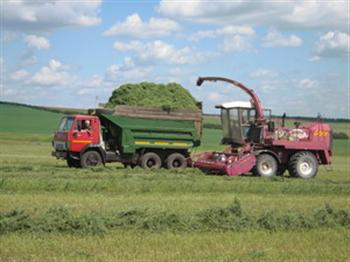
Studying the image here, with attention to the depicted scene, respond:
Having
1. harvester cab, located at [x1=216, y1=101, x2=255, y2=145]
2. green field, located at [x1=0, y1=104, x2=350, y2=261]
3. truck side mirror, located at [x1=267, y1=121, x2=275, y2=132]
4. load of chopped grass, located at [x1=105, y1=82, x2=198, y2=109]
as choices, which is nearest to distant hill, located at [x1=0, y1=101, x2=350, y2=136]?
load of chopped grass, located at [x1=105, y1=82, x2=198, y2=109]

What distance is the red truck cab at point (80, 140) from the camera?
24062 mm

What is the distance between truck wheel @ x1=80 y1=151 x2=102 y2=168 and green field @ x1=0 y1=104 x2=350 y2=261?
6672 millimetres

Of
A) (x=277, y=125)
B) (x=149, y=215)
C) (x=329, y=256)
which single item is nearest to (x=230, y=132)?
(x=277, y=125)

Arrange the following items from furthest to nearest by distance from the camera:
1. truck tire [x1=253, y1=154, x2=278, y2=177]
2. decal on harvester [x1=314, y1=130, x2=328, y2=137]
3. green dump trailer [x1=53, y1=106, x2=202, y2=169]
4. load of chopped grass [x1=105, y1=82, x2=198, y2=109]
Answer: load of chopped grass [x1=105, y1=82, x2=198, y2=109], decal on harvester [x1=314, y1=130, x2=328, y2=137], green dump trailer [x1=53, y1=106, x2=202, y2=169], truck tire [x1=253, y1=154, x2=278, y2=177]

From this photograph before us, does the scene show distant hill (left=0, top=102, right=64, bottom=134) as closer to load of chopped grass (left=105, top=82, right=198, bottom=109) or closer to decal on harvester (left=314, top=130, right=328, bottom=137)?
load of chopped grass (left=105, top=82, right=198, bottom=109)

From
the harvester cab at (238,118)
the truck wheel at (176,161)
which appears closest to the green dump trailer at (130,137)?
the truck wheel at (176,161)

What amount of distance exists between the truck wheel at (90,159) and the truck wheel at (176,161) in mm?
2616

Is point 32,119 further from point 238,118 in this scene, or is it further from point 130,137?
point 238,118

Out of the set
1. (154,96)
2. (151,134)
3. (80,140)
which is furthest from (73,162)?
(154,96)

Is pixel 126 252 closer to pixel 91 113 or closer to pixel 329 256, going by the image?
pixel 329 256

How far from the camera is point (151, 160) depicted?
2538 centimetres

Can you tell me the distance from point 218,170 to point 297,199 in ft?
23.8

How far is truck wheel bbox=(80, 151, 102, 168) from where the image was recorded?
24.1 m

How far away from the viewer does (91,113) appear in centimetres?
2555
